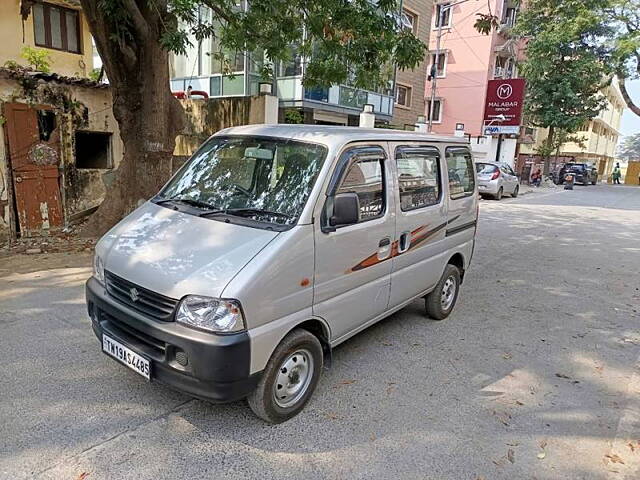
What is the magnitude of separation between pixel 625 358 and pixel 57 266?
6.87 metres

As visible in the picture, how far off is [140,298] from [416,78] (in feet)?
90.8

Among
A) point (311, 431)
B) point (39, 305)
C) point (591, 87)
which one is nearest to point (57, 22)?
point (39, 305)

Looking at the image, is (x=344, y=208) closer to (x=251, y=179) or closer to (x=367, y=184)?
(x=367, y=184)

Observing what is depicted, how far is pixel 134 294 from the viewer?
279cm

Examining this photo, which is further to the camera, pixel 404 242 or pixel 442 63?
pixel 442 63

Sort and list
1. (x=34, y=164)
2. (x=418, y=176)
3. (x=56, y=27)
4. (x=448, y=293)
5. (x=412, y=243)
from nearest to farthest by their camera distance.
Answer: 1. (x=412, y=243)
2. (x=418, y=176)
3. (x=448, y=293)
4. (x=34, y=164)
5. (x=56, y=27)

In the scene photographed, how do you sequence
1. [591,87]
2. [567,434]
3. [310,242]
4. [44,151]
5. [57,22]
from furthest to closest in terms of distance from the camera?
1. [591,87]
2. [57,22]
3. [44,151]
4. [567,434]
5. [310,242]

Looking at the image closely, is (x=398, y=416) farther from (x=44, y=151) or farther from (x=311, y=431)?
(x=44, y=151)

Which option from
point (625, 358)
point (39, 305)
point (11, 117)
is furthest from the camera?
point (11, 117)

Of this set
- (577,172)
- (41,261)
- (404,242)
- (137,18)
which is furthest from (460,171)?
(577,172)

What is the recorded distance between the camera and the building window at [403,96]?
26984mm

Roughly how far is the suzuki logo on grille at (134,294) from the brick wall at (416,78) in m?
23.7

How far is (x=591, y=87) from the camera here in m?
26.5

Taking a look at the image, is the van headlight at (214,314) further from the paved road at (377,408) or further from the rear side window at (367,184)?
the rear side window at (367,184)
